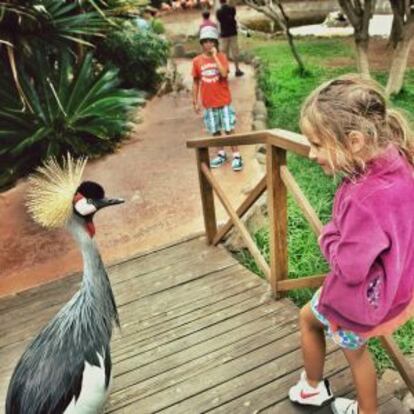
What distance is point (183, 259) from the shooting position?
396cm

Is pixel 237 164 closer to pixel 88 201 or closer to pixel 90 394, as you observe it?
pixel 88 201

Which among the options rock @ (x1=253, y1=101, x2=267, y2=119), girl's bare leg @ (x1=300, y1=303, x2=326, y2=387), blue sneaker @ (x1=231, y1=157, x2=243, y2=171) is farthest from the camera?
rock @ (x1=253, y1=101, x2=267, y2=119)

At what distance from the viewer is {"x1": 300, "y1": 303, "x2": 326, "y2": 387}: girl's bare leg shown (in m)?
2.10

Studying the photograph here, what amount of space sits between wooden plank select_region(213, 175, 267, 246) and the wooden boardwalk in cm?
12

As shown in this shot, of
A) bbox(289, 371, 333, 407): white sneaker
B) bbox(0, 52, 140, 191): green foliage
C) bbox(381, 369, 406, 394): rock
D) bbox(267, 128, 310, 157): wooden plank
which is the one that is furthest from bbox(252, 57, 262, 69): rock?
bbox(289, 371, 333, 407): white sneaker

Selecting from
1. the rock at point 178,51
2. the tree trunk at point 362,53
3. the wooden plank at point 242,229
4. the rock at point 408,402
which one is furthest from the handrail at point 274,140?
the rock at point 178,51

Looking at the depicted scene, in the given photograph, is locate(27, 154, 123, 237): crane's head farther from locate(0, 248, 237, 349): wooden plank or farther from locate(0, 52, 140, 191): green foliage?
locate(0, 52, 140, 191): green foliage

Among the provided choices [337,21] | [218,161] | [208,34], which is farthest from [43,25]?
[337,21]

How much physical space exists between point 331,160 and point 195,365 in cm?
157

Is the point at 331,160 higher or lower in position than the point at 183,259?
higher

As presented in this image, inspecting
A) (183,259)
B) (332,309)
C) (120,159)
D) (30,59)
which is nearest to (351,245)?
(332,309)

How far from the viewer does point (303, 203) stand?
2.66 m

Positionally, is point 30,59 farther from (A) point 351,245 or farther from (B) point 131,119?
(A) point 351,245

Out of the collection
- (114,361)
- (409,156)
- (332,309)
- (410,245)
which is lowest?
(114,361)
